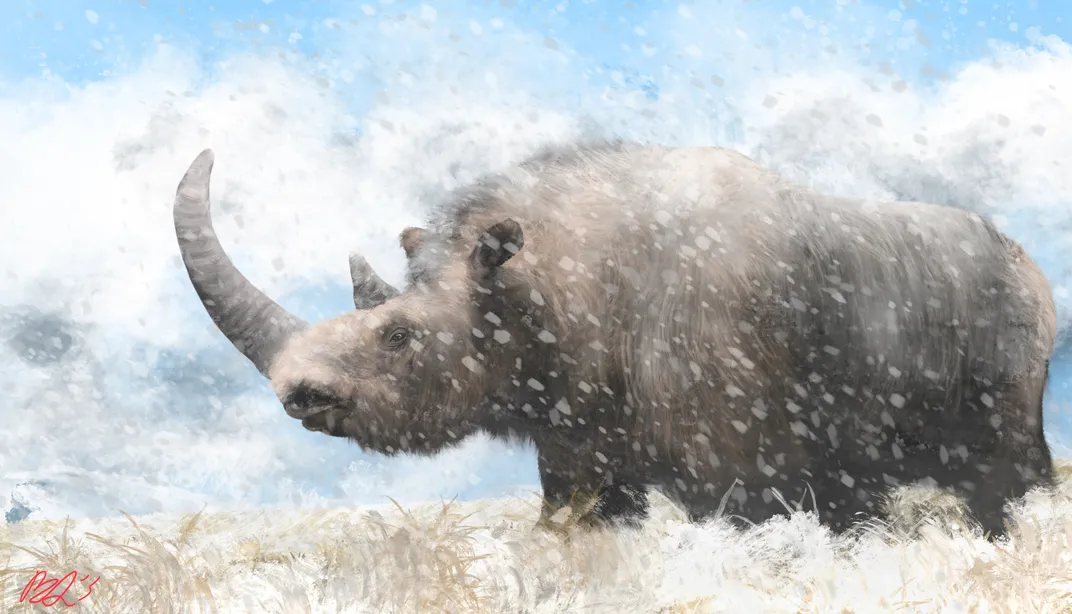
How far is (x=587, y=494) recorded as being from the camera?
3906 mm

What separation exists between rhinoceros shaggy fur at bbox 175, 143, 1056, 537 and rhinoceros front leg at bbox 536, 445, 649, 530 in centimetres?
1

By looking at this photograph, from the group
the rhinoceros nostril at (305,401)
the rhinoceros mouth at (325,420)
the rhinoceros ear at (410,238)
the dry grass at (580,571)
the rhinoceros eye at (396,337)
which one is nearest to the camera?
the dry grass at (580,571)

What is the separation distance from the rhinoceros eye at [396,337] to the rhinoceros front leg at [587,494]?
78 centimetres

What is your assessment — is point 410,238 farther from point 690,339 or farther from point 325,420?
point 690,339

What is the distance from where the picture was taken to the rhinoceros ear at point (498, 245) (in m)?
3.51

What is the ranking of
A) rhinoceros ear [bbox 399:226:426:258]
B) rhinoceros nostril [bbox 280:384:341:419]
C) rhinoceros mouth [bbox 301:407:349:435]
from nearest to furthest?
rhinoceros nostril [bbox 280:384:341:419] < rhinoceros mouth [bbox 301:407:349:435] < rhinoceros ear [bbox 399:226:426:258]

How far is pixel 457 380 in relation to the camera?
11.7 feet

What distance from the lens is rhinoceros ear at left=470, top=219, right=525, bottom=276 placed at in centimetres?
351

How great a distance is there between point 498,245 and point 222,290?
0.94 m
